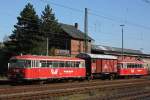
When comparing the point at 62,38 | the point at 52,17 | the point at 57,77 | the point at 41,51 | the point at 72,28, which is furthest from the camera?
the point at 72,28

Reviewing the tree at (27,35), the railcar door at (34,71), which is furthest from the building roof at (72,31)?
the railcar door at (34,71)

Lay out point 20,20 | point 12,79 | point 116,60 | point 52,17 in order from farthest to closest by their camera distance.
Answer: point 52,17, point 20,20, point 116,60, point 12,79

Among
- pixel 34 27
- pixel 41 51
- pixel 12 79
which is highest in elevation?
pixel 34 27

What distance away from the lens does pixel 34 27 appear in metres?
64.7

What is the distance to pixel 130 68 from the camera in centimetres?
5450

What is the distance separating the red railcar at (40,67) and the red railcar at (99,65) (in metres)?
4.11

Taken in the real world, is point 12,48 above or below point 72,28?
below

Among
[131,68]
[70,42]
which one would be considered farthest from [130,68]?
[70,42]

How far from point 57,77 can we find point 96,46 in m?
56.2

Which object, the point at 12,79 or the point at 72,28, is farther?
the point at 72,28

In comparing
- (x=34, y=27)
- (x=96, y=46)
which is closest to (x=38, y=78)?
(x=34, y=27)

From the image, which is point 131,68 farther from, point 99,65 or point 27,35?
point 27,35

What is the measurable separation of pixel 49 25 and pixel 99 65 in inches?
1036

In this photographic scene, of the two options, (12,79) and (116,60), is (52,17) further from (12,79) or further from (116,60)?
(12,79)
